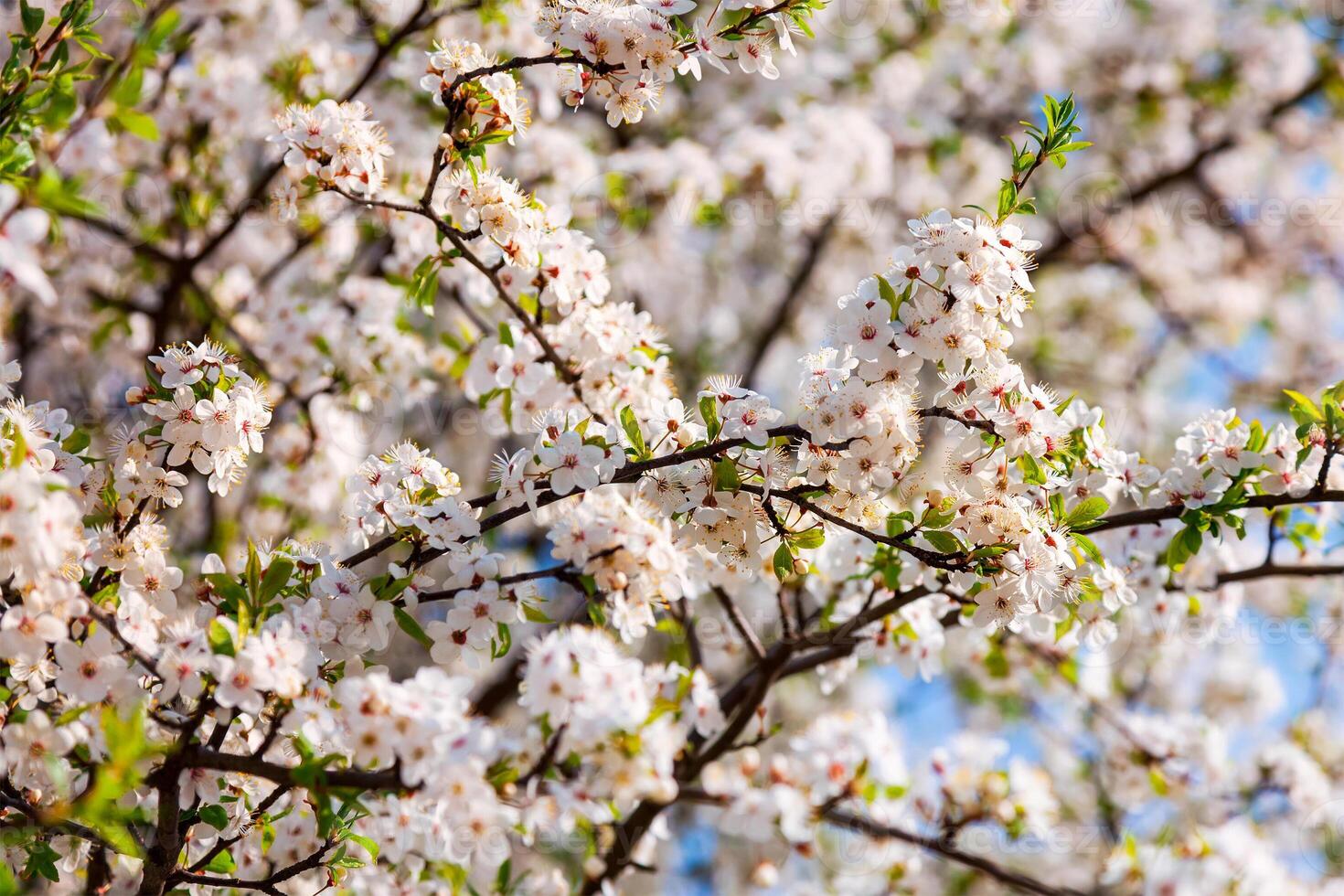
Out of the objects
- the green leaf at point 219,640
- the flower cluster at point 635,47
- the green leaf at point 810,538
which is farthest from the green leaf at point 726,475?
the green leaf at point 219,640

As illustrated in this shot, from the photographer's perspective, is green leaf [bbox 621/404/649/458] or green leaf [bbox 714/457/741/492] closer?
green leaf [bbox 714/457/741/492]

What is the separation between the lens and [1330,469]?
2682mm

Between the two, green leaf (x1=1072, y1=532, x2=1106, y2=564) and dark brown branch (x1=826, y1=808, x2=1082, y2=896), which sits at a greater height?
green leaf (x1=1072, y1=532, x2=1106, y2=564)

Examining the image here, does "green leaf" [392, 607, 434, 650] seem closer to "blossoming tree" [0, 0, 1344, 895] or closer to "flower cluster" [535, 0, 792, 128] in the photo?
"blossoming tree" [0, 0, 1344, 895]

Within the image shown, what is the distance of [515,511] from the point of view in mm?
2303

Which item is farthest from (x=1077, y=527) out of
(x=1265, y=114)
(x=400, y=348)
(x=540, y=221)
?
(x=1265, y=114)

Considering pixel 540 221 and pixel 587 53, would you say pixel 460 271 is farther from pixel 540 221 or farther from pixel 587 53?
pixel 587 53

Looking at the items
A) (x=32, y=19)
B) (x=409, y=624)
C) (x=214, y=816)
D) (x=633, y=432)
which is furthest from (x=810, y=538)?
(x=32, y=19)

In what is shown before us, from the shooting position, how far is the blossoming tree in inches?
82.7

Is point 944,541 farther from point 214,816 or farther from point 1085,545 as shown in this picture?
point 214,816

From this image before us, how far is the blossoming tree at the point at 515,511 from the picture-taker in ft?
6.89

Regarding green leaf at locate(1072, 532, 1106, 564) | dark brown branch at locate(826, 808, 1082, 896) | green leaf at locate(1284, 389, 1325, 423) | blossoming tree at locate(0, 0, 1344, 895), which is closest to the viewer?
blossoming tree at locate(0, 0, 1344, 895)

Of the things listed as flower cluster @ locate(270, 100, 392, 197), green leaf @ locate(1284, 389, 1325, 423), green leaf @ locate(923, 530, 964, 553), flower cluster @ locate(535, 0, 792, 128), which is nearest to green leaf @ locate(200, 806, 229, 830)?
flower cluster @ locate(270, 100, 392, 197)

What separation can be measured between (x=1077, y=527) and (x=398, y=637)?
5.26 metres
